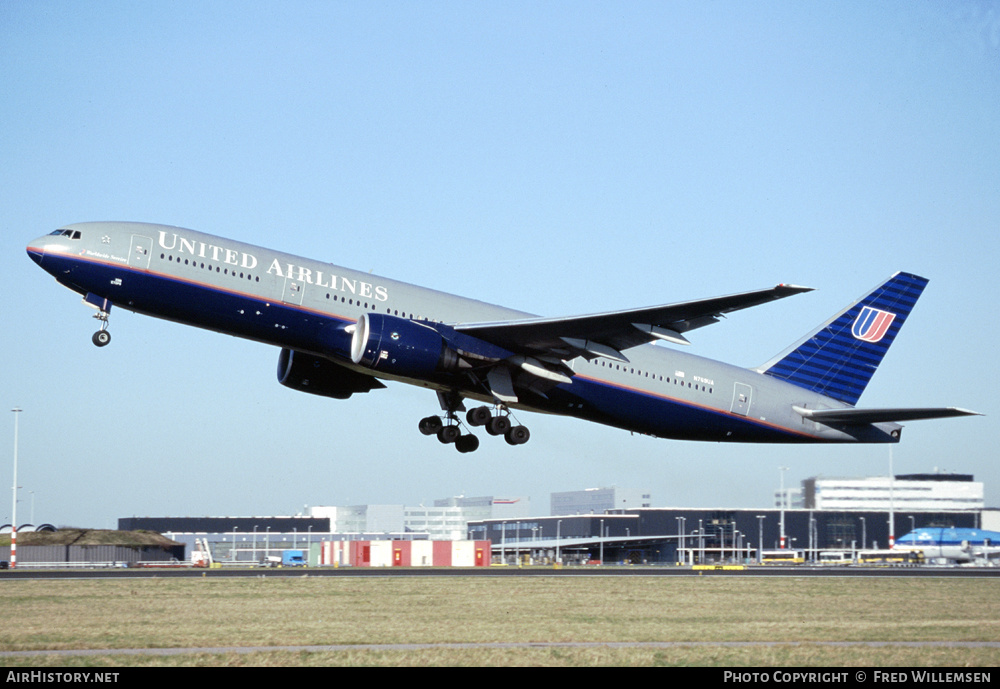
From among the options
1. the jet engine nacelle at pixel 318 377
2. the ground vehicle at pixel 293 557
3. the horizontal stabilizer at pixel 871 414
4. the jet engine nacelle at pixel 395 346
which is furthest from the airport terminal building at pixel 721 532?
the jet engine nacelle at pixel 395 346

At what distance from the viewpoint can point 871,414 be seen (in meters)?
38.3

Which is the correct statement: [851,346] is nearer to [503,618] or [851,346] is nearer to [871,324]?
[871,324]

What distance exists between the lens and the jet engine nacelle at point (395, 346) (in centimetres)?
3133

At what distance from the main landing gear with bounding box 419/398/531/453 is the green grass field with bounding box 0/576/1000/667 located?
5.35 m

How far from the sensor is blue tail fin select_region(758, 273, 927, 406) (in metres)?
41.3

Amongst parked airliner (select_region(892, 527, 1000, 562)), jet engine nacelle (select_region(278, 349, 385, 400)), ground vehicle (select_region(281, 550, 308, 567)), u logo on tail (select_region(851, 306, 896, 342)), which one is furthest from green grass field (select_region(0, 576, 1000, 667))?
parked airliner (select_region(892, 527, 1000, 562))

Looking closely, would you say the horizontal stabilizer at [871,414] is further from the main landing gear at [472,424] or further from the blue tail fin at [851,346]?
the main landing gear at [472,424]

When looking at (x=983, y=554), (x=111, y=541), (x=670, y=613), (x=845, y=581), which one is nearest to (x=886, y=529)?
(x=983, y=554)

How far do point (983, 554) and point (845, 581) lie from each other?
5304cm

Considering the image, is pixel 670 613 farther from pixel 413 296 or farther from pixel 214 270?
pixel 214 270

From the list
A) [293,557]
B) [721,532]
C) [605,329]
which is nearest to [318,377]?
[605,329]

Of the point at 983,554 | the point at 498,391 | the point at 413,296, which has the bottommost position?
the point at 983,554

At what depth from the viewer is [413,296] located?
1346 inches

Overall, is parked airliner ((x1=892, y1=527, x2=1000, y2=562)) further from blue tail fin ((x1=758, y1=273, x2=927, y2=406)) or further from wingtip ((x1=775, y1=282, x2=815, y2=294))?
wingtip ((x1=775, y1=282, x2=815, y2=294))
